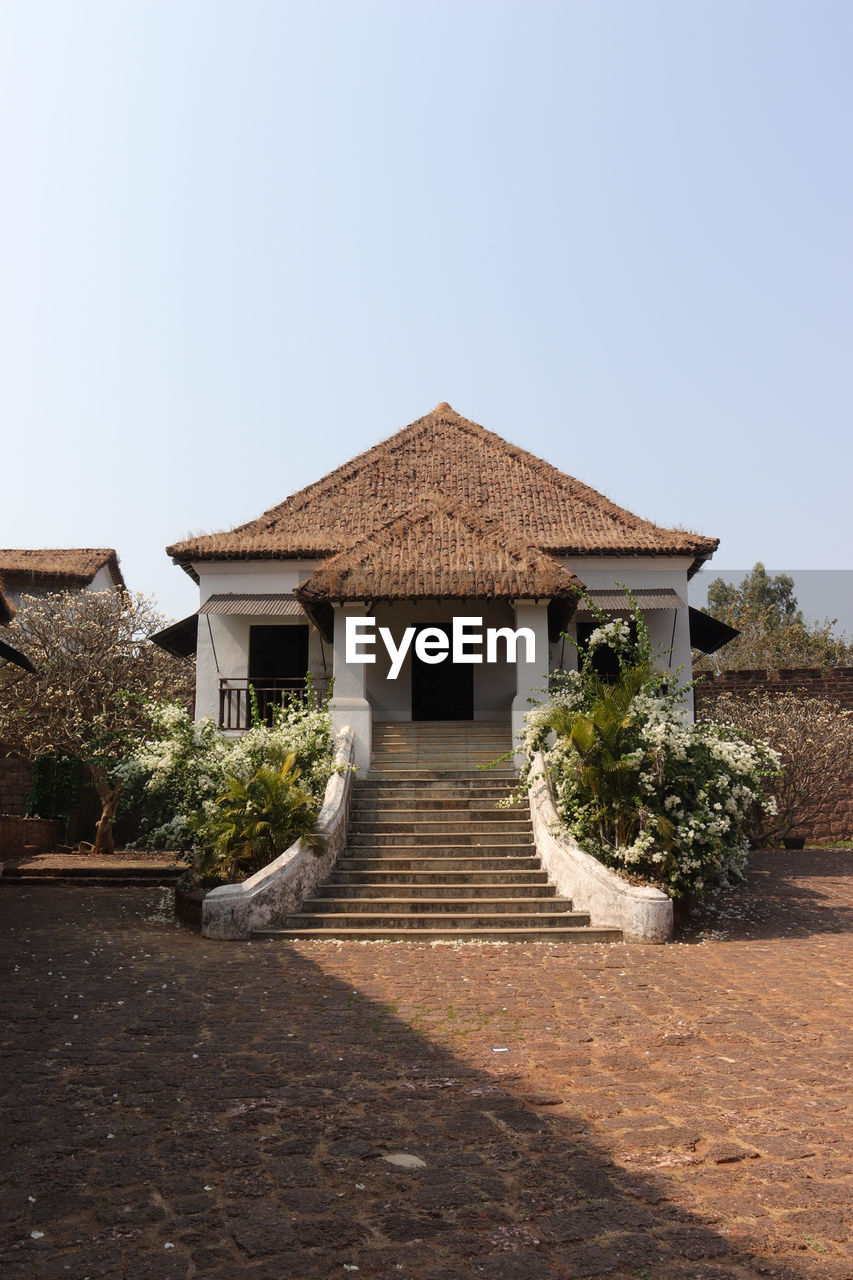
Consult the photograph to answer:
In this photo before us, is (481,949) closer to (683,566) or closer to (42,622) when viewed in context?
(683,566)

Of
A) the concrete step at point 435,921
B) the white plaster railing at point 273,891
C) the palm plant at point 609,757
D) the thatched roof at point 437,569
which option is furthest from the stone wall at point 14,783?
the palm plant at point 609,757

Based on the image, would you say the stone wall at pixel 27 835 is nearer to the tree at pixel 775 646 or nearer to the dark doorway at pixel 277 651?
the dark doorway at pixel 277 651

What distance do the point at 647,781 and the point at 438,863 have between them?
8.66ft

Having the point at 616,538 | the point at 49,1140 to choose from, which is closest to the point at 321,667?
the point at 616,538

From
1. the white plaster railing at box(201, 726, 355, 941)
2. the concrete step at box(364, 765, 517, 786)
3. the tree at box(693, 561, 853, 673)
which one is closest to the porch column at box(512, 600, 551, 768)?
the concrete step at box(364, 765, 517, 786)

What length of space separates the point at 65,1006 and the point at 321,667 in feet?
35.5

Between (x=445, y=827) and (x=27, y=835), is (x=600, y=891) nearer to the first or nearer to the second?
(x=445, y=827)

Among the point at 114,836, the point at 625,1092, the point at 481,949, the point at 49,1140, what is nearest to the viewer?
the point at 49,1140

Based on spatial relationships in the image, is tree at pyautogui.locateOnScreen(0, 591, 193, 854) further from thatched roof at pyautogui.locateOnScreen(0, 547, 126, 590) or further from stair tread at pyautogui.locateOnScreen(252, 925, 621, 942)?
stair tread at pyautogui.locateOnScreen(252, 925, 621, 942)

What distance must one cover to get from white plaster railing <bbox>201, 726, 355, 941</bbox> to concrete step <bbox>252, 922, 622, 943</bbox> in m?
0.19

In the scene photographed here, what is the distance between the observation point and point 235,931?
9.14m

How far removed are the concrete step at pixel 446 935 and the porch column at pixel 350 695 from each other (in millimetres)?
3886

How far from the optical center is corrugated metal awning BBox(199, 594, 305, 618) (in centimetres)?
1642

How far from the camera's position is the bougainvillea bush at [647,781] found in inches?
389
